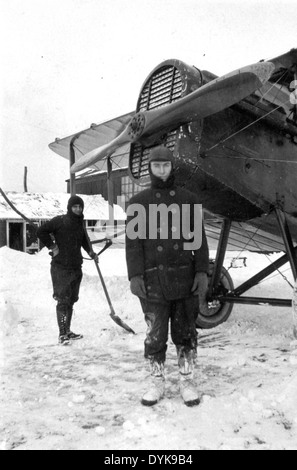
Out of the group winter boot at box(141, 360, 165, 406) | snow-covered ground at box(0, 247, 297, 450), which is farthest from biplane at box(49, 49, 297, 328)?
winter boot at box(141, 360, 165, 406)

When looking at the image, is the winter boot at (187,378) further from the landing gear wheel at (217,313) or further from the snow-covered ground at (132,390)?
the landing gear wheel at (217,313)

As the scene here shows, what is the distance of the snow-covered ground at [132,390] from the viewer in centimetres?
234

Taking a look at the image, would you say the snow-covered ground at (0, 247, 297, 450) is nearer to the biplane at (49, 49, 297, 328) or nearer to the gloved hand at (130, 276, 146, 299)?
the gloved hand at (130, 276, 146, 299)

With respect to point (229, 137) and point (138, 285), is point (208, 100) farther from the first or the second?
point (138, 285)

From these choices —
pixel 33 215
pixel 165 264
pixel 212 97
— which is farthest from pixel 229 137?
pixel 33 215

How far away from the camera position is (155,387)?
9.75ft

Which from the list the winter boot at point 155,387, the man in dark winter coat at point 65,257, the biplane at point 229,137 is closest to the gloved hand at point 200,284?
the winter boot at point 155,387

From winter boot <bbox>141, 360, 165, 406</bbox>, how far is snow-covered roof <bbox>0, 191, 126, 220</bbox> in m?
19.8

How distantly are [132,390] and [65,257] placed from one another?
243 cm

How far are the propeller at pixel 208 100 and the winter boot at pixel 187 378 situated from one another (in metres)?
1.94

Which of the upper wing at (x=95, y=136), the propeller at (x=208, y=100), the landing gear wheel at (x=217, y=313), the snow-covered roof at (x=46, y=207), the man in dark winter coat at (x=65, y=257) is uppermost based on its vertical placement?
the upper wing at (x=95, y=136)

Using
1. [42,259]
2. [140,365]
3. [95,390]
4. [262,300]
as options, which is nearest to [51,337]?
[140,365]

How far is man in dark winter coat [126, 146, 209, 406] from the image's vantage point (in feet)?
9.99
